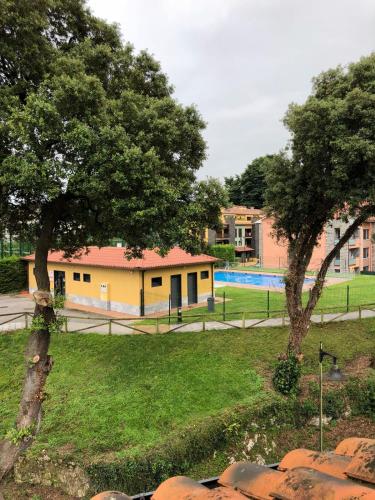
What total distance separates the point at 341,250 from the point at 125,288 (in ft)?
113

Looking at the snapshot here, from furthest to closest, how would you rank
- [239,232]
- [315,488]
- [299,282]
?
[239,232]
[299,282]
[315,488]

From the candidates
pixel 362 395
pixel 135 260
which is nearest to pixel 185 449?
pixel 362 395

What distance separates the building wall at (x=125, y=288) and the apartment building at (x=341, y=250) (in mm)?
21887

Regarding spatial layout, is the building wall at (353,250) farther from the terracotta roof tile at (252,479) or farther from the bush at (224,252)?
the terracotta roof tile at (252,479)

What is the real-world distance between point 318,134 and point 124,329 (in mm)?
12920

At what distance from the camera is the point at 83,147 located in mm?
9219

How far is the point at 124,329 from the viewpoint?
19.2 meters

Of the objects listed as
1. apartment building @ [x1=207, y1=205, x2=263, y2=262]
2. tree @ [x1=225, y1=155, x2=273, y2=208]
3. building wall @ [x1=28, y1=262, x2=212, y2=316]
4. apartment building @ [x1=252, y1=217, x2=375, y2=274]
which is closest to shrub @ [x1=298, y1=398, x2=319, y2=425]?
building wall @ [x1=28, y1=262, x2=212, y2=316]

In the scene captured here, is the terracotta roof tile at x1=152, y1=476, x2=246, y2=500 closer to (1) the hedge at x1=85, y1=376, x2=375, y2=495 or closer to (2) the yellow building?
(1) the hedge at x1=85, y1=376, x2=375, y2=495

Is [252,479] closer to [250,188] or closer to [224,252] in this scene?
[224,252]

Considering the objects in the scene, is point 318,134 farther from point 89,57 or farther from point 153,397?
point 153,397

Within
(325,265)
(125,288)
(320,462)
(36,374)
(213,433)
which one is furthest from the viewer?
(125,288)

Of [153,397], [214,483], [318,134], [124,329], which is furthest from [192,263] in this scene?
[214,483]

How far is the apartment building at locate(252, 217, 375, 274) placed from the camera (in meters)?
48.6
